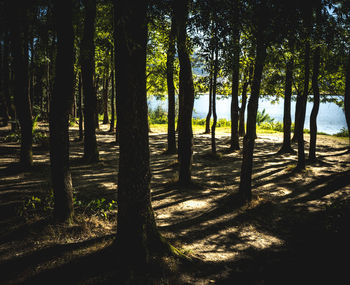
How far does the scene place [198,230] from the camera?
521cm

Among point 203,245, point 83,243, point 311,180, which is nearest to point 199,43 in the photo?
point 203,245

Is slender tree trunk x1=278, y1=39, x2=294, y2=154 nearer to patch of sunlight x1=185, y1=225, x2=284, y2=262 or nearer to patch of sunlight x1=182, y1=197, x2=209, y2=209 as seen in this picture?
patch of sunlight x1=182, y1=197, x2=209, y2=209

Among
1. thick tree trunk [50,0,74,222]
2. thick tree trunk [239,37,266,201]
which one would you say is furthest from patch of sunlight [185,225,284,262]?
thick tree trunk [50,0,74,222]

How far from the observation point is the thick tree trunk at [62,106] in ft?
13.2

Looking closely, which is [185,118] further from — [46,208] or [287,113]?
[287,113]

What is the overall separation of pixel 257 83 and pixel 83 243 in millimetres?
5592

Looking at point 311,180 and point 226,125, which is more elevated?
point 226,125

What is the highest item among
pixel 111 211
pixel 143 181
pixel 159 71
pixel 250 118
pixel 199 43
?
pixel 159 71

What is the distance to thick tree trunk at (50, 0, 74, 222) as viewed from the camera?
4023mm

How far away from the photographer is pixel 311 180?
30.5 feet

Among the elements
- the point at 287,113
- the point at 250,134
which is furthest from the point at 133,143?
the point at 287,113

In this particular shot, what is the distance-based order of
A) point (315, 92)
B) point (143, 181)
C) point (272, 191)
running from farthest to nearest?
point (315, 92) < point (272, 191) < point (143, 181)

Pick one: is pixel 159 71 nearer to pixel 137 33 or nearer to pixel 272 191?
pixel 272 191

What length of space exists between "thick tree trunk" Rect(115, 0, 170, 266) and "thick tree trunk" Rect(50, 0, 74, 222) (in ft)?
5.10
